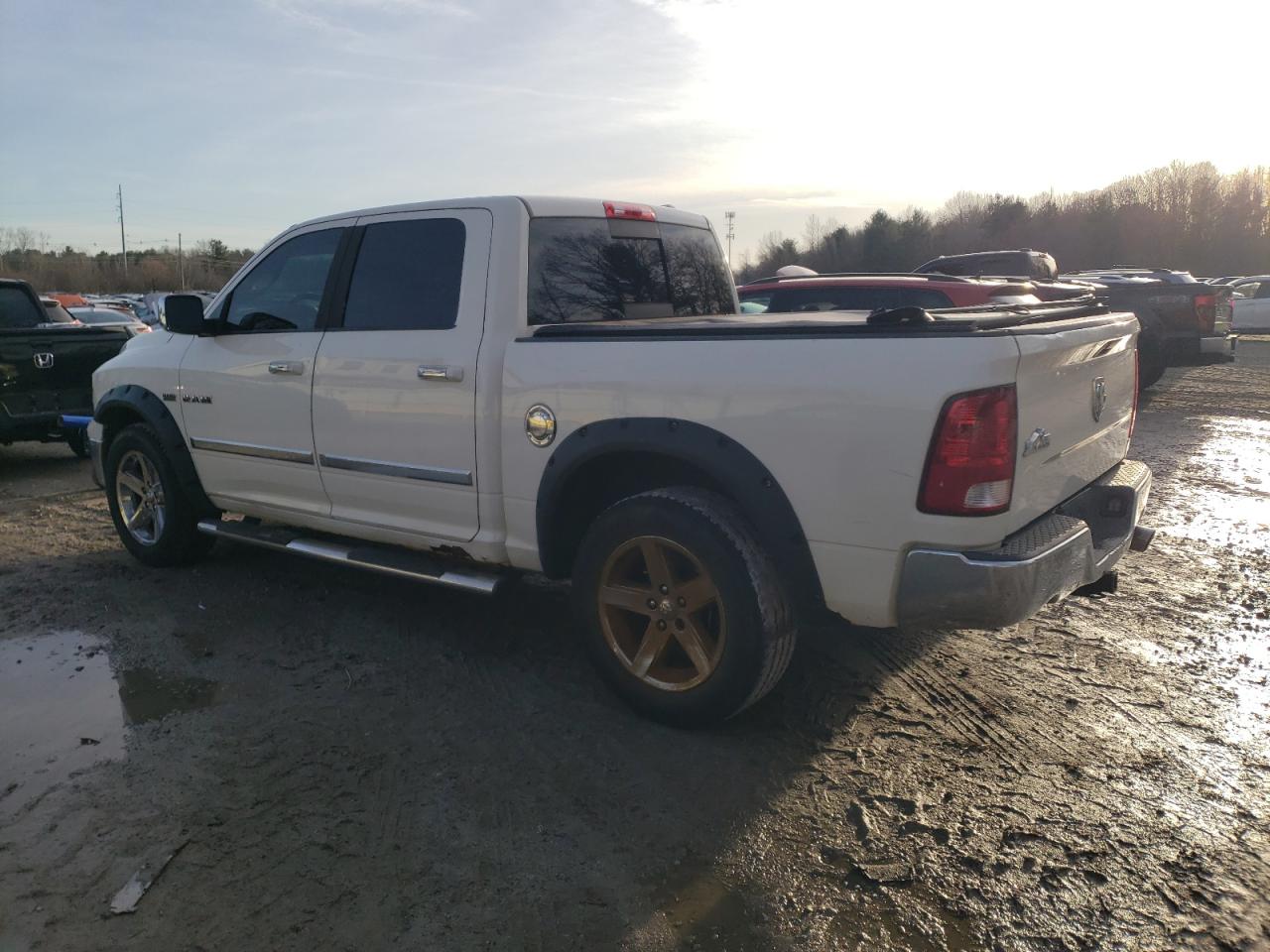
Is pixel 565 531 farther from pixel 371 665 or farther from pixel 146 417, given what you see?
pixel 146 417

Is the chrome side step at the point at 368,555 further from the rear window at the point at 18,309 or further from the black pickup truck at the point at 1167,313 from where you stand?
the black pickup truck at the point at 1167,313

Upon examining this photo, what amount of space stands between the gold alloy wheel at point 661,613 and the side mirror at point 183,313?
2.96 metres

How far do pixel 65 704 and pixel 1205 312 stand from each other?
44.3 feet

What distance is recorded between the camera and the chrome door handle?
4.18 m

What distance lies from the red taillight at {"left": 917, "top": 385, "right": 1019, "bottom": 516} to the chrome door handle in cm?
207

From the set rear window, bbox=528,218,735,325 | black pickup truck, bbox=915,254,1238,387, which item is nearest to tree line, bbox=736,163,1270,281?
black pickup truck, bbox=915,254,1238,387

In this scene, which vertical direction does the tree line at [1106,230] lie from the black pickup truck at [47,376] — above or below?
above

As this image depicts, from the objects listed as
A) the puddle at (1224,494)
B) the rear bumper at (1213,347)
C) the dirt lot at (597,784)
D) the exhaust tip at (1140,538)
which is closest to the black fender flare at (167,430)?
the dirt lot at (597,784)

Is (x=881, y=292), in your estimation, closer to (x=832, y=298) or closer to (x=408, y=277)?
(x=832, y=298)

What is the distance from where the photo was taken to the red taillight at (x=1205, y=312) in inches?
500

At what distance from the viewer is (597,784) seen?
338 centimetres

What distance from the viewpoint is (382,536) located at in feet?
15.6

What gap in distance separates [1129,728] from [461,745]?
254cm

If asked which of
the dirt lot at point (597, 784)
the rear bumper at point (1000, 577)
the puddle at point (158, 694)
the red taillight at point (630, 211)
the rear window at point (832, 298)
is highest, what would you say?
the red taillight at point (630, 211)
